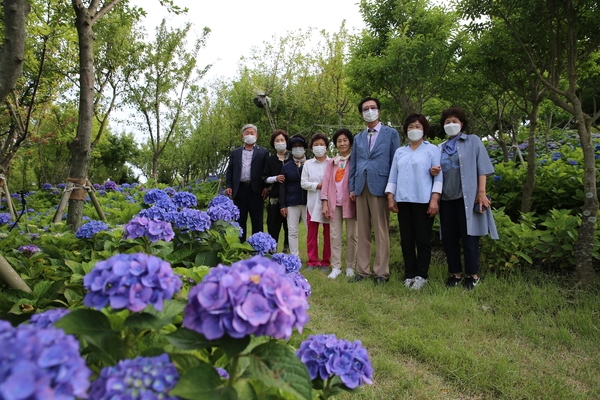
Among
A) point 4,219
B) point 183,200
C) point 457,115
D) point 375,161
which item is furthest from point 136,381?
point 4,219

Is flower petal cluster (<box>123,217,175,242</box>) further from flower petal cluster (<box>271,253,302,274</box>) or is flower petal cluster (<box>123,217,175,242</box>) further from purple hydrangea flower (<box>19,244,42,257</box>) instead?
purple hydrangea flower (<box>19,244,42,257</box>)

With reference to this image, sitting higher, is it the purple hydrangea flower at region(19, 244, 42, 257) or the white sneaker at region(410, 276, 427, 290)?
the purple hydrangea flower at region(19, 244, 42, 257)

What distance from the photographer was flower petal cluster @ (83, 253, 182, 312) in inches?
31.8

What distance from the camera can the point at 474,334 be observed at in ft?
9.14

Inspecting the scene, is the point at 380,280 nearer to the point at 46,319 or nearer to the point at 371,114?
the point at 371,114

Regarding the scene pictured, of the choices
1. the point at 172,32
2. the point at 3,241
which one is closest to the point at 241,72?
the point at 172,32

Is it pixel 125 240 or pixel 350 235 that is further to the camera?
pixel 350 235

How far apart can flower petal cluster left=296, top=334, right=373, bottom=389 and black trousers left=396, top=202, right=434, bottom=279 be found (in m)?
2.94

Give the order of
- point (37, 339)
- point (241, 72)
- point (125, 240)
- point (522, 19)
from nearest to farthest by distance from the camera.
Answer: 1. point (37, 339)
2. point (125, 240)
3. point (522, 19)
4. point (241, 72)

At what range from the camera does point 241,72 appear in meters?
18.4

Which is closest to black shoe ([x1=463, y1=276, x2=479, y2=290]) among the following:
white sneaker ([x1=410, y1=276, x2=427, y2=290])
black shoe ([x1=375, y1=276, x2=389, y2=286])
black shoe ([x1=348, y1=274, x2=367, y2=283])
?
white sneaker ([x1=410, y1=276, x2=427, y2=290])

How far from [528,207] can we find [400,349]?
279 cm

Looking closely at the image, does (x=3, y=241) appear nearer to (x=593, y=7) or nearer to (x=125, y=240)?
(x=125, y=240)

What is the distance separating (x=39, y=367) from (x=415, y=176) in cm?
366
